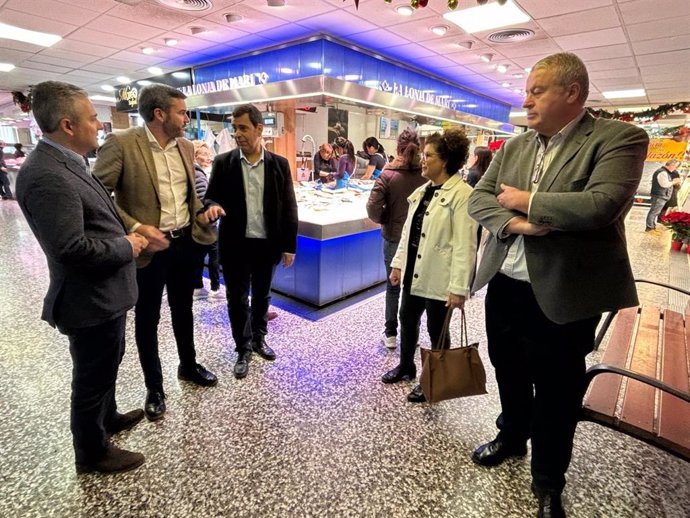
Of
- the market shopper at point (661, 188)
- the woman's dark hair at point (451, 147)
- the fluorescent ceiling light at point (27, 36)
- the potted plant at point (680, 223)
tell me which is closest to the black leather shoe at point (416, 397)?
the woman's dark hair at point (451, 147)

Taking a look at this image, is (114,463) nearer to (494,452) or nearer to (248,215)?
(248,215)

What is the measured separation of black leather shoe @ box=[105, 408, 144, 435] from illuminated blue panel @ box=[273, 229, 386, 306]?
6.42 feet

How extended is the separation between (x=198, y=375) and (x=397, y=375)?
4.45 ft

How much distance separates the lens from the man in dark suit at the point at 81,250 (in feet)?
4.42

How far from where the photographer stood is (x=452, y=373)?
191 cm

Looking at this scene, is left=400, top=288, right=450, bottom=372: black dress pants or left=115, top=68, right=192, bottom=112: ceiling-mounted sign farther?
left=115, top=68, right=192, bottom=112: ceiling-mounted sign

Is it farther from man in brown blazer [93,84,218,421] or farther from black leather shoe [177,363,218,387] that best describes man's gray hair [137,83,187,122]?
black leather shoe [177,363,218,387]

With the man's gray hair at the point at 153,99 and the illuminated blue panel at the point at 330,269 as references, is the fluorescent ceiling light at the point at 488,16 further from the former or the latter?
the man's gray hair at the point at 153,99

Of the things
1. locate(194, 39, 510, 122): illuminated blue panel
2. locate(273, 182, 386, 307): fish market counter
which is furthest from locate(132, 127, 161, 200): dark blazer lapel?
locate(194, 39, 510, 122): illuminated blue panel

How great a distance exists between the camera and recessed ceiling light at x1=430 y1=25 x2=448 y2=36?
461 cm

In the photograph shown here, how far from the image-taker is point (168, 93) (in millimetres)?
1912

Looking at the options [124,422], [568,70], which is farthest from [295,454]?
[568,70]

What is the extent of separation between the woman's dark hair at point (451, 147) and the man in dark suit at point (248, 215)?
109 centimetres

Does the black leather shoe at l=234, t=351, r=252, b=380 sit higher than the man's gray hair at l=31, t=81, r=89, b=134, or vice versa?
the man's gray hair at l=31, t=81, r=89, b=134
